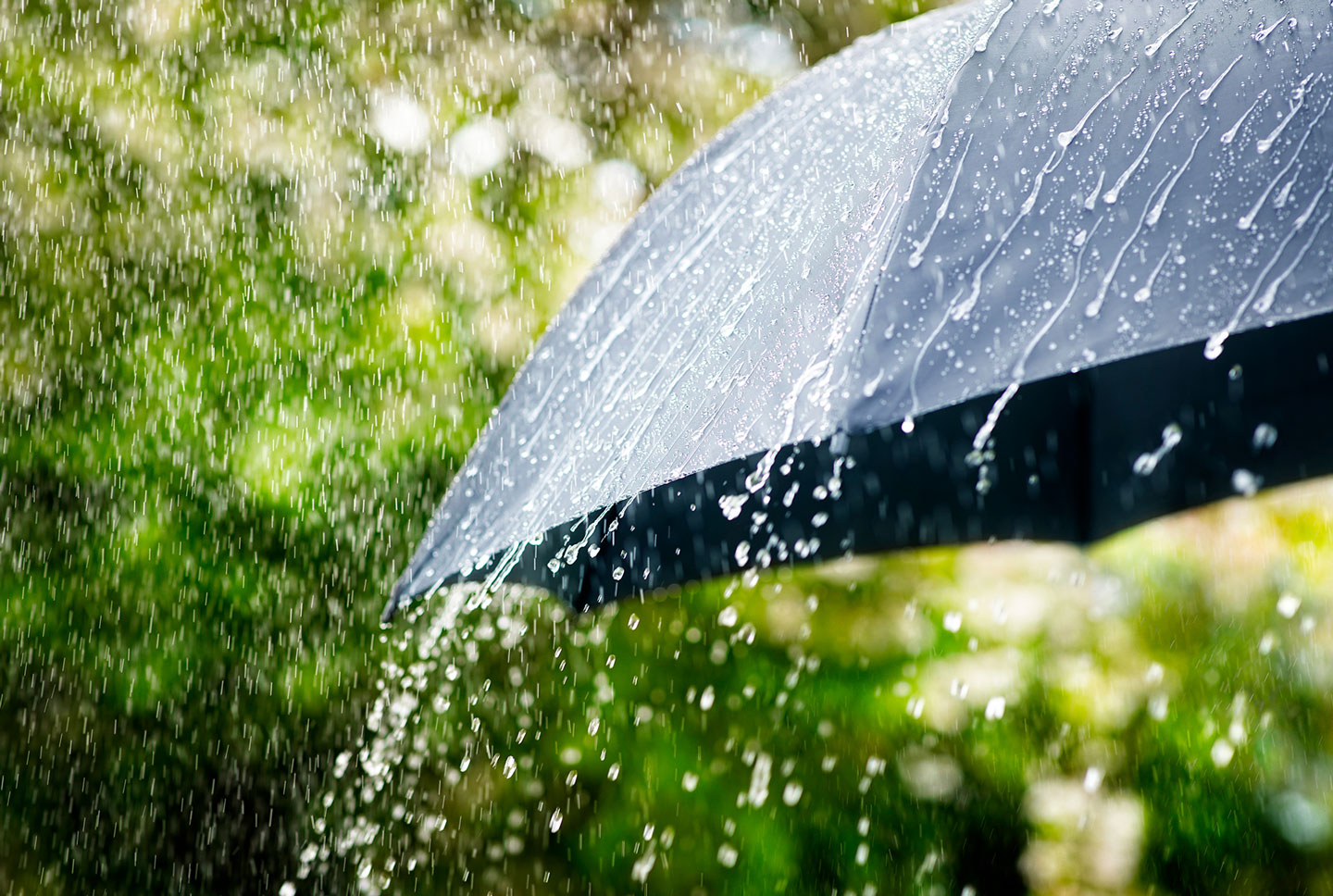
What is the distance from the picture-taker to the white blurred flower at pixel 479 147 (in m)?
3.81

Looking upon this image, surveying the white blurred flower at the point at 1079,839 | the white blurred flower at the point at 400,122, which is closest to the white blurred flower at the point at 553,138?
the white blurred flower at the point at 400,122

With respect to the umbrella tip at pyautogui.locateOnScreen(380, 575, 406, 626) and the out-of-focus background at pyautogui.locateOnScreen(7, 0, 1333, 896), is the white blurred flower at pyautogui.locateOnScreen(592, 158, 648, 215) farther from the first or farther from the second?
the umbrella tip at pyautogui.locateOnScreen(380, 575, 406, 626)

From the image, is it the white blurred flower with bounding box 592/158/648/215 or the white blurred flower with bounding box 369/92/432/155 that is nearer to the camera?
the white blurred flower with bounding box 369/92/432/155

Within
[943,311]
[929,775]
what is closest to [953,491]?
[943,311]

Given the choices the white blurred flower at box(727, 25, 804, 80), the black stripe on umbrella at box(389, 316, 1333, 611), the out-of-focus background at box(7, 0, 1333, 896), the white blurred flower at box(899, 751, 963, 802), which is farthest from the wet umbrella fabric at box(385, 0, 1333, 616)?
the white blurred flower at box(727, 25, 804, 80)

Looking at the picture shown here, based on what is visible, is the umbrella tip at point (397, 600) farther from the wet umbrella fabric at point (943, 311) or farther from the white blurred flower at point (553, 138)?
the white blurred flower at point (553, 138)

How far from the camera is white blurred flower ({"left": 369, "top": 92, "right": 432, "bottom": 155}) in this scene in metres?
3.79

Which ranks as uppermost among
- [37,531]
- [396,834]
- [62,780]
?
[37,531]

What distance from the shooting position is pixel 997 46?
1222 mm

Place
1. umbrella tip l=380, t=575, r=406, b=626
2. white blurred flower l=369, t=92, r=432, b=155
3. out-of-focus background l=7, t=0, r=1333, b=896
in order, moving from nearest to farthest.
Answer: umbrella tip l=380, t=575, r=406, b=626 < out-of-focus background l=7, t=0, r=1333, b=896 < white blurred flower l=369, t=92, r=432, b=155

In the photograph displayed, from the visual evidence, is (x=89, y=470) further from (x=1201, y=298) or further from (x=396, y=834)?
(x=1201, y=298)

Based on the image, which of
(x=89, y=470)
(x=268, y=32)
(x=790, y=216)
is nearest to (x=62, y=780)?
(x=89, y=470)

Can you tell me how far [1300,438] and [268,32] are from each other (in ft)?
11.4

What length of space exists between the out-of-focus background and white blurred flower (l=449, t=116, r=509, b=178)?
1 centimetres
